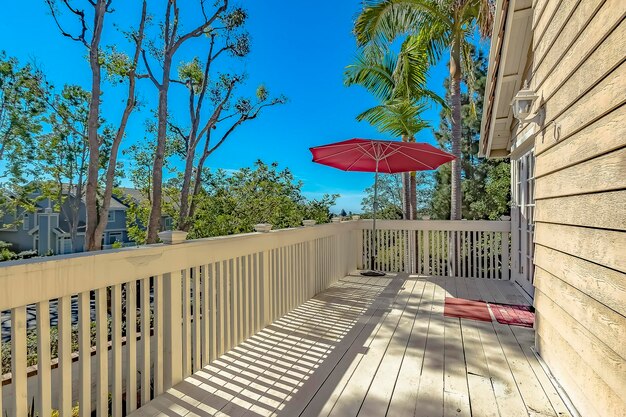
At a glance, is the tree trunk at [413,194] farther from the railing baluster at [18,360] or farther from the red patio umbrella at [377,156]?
the railing baluster at [18,360]

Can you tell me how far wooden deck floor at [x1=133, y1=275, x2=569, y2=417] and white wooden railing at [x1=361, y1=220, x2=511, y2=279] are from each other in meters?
2.16

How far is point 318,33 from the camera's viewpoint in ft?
43.4

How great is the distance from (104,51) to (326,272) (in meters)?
9.20

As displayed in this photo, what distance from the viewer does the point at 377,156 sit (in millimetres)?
5129

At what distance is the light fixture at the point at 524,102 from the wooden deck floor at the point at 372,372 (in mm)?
1875

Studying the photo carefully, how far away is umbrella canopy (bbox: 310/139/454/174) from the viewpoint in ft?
15.3

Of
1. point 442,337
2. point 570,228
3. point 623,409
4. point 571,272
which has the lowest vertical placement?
point 442,337

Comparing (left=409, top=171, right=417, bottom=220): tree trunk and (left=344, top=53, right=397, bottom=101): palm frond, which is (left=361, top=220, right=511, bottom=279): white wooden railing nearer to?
(left=409, top=171, right=417, bottom=220): tree trunk

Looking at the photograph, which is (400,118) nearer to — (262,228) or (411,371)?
(262,228)

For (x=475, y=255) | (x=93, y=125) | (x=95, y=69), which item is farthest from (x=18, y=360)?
(x=95, y=69)

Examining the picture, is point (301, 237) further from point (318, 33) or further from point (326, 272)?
point (318, 33)

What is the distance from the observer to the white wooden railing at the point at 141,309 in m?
1.32

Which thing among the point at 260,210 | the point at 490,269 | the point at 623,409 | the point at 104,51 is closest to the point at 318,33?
the point at 104,51

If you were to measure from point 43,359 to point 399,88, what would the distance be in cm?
699
